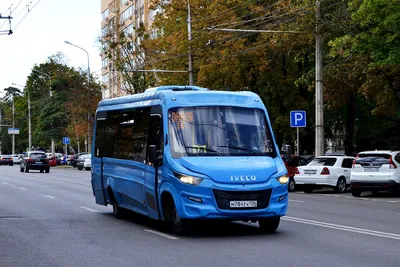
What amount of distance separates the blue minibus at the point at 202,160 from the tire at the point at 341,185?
14812 mm

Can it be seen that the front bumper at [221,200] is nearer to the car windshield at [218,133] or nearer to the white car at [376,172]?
the car windshield at [218,133]

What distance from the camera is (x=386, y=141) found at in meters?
49.6

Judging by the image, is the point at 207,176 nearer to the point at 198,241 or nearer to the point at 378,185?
the point at 198,241

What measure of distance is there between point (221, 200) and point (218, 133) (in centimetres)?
141

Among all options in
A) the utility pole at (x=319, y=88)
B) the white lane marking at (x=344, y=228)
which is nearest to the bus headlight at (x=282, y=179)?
the white lane marking at (x=344, y=228)

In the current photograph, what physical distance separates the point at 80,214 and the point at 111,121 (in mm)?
2302

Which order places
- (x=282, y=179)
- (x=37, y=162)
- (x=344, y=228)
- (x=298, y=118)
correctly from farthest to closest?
(x=37, y=162), (x=298, y=118), (x=344, y=228), (x=282, y=179)

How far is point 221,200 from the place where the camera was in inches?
503

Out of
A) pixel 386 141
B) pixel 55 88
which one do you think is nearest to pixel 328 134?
pixel 386 141

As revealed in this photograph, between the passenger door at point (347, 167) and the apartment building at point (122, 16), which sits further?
the apartment building at point (122, 16)

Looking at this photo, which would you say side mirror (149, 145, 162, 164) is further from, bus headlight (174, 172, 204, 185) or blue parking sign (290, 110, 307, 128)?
blue parking sign (290, 110, 307, 128)

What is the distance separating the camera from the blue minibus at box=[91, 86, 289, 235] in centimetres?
1280

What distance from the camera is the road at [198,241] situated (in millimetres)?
10414

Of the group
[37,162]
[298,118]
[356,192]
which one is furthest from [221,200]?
[37,162]
